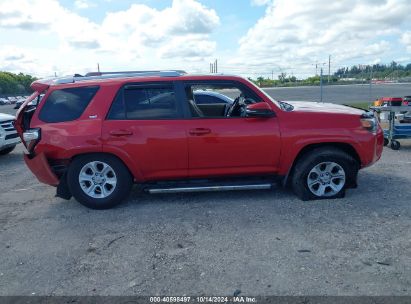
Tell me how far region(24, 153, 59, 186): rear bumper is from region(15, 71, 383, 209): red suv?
0.01 meters

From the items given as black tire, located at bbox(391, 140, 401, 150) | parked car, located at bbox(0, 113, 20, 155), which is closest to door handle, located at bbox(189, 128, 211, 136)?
black tire, located at bbox(391, 140, 401, 150)

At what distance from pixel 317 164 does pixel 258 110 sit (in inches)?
44.3

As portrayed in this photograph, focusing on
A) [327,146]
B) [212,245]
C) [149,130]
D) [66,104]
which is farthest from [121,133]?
[327,146]

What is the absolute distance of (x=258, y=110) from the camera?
483cm

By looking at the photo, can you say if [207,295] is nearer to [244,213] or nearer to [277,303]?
[277,303]

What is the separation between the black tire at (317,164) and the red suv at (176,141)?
0.05 ft

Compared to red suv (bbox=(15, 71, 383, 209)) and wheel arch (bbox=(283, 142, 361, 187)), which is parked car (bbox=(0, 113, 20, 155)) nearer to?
red suv (bbox=(15, 71, 383, 209))

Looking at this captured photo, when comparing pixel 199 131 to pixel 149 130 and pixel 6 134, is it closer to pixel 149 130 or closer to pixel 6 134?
pixel 149 130

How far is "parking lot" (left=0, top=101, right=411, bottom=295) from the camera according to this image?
3.18 m

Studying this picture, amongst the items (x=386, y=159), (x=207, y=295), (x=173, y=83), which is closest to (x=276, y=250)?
(x=207, y=295)

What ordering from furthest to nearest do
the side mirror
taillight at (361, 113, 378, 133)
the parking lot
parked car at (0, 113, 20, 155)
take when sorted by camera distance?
parked car at (0, 113, 20, 155) < taillight at (361, 113, 378, 133) < the side mirror < the parking lot

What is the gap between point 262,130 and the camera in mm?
4941

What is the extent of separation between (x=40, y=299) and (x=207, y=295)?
1.39 m

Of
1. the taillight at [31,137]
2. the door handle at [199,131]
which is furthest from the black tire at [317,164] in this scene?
the taillight at [31,137]
